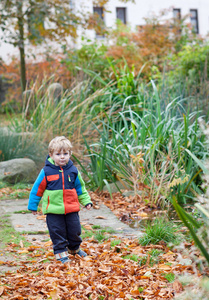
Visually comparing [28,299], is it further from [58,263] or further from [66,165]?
[66,165]

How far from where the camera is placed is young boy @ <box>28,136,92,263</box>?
132 inches

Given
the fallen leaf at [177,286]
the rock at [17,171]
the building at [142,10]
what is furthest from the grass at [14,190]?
the building at [142,10]

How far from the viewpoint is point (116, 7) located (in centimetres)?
2541

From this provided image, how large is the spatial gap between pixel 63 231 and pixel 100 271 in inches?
22.3

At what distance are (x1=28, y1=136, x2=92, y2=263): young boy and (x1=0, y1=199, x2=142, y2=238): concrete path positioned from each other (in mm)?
737

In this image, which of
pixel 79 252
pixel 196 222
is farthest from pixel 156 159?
pixel 196 222

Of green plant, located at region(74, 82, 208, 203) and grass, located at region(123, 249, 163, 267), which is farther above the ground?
green plant, located at region(74, 82, 208, 203)

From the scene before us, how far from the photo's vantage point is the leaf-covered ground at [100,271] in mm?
2656

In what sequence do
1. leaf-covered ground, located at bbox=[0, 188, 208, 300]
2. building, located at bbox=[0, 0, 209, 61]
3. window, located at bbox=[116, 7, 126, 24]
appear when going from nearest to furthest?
leaf-covered ground, located at bbox=[0, 188, 208, 300] < building, located at bbox=[0, 0, 209, 61] < window, located at bbox=[116, 7, 126, 24]

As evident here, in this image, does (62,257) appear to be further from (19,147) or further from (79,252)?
(19,147)

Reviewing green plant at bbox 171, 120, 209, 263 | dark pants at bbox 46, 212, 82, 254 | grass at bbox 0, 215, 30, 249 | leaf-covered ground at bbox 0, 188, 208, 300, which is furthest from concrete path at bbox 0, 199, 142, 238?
green plant at bbox 171, 120, 209, 263

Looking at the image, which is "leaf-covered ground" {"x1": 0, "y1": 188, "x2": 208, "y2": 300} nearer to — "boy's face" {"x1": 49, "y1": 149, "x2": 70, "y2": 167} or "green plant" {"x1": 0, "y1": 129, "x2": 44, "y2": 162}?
"boy's face" {"x1": 49, "y1": 149, "x2": 70, "y2": 167}

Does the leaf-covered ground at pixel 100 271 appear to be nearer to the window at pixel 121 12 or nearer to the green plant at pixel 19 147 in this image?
the green plant at pixel 19 147

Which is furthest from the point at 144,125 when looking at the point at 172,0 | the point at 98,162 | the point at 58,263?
the point at 172,0
